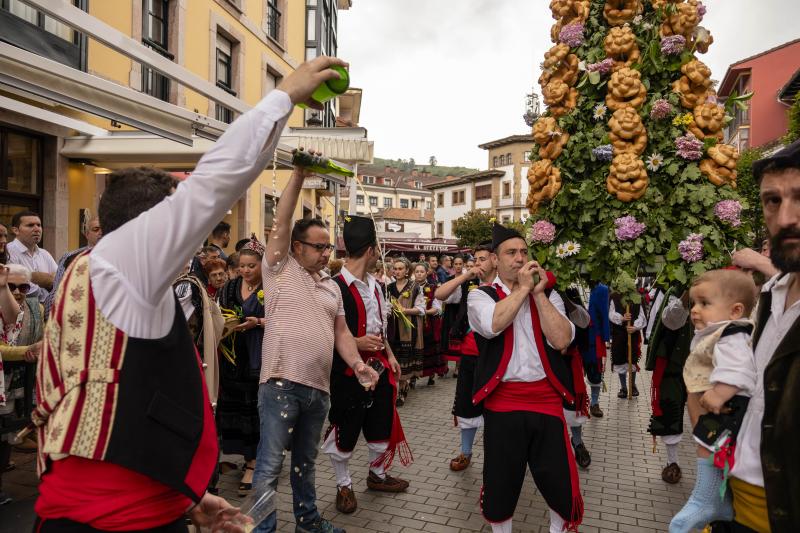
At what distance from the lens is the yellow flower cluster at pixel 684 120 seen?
12.1ft

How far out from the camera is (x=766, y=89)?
29.4 metres

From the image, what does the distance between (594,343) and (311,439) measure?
3979 mm

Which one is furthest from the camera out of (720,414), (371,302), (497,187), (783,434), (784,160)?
(497,187)

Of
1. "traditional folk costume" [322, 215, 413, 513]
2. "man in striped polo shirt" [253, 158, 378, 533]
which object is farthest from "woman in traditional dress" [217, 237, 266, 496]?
"man in striped polo shirt" [253, 158, 378, 533]

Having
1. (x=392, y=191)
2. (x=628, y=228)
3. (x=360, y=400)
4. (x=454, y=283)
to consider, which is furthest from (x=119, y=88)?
(x=392, y=191)

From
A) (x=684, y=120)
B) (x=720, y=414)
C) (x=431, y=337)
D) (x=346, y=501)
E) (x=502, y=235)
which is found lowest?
(x=346, y=501)

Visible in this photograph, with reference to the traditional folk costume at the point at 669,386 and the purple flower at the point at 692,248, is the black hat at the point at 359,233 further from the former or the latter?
the traditional folk costume at the point at 669,386

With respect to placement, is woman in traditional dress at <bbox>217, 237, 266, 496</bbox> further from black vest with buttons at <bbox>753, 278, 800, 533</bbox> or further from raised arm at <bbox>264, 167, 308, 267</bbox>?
black vest with buttons at <bbox>753, 278, 800, 533</bbox>

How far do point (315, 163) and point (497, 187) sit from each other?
2259 inches

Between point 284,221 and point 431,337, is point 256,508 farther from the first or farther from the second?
point 431,337

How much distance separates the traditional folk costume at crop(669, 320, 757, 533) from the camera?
208 centimetres

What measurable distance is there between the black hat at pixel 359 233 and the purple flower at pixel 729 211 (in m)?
2.50

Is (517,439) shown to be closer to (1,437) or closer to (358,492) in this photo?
(358,492)

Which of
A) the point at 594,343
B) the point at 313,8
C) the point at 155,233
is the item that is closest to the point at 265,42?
the point at 313,8
